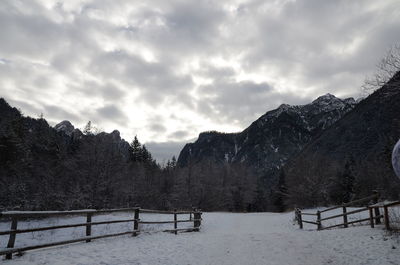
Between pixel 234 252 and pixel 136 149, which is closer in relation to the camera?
pixel 234 252

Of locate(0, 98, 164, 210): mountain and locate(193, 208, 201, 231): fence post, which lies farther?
locate(0, 98, 164, 210): mountain

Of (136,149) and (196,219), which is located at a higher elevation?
(136,149)

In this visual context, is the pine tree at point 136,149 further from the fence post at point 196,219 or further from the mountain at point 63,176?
the fence post at point 196,219

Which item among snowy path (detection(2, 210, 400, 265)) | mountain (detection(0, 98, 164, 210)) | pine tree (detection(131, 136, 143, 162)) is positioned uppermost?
pine tree (detection(131, 136, 143, 162))

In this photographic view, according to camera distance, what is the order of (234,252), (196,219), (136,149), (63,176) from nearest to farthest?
(234,252) → (196,219) → (63,176) → (136,149)

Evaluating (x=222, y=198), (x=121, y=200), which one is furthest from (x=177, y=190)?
(x=121, y=200)

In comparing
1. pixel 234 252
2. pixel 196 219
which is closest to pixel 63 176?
pixel 196 219

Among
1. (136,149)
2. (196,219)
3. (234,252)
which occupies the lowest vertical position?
(234,252)

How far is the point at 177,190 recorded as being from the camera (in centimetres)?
6444

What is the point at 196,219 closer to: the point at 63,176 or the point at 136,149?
the point at 63,176

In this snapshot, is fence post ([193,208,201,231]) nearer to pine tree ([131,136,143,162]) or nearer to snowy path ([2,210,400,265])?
snowy path ([2,210,400,265])

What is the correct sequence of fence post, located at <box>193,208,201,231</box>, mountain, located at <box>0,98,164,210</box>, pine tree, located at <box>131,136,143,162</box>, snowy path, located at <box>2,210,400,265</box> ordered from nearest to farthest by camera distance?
1. snowy path, located at <box>2,210,400,265</box>
2. fence post, located at <box>193,208,201,231</box>
3. mountain, located at <box>0,98,164,210</box>
4. pine tree, located at <box>131,136,143,162</box>

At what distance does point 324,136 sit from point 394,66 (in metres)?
162

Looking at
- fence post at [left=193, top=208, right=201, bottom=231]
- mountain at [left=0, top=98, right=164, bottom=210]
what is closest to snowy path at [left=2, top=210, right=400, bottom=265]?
fence post at [left=193, top=208, right=201, bottom=231]
